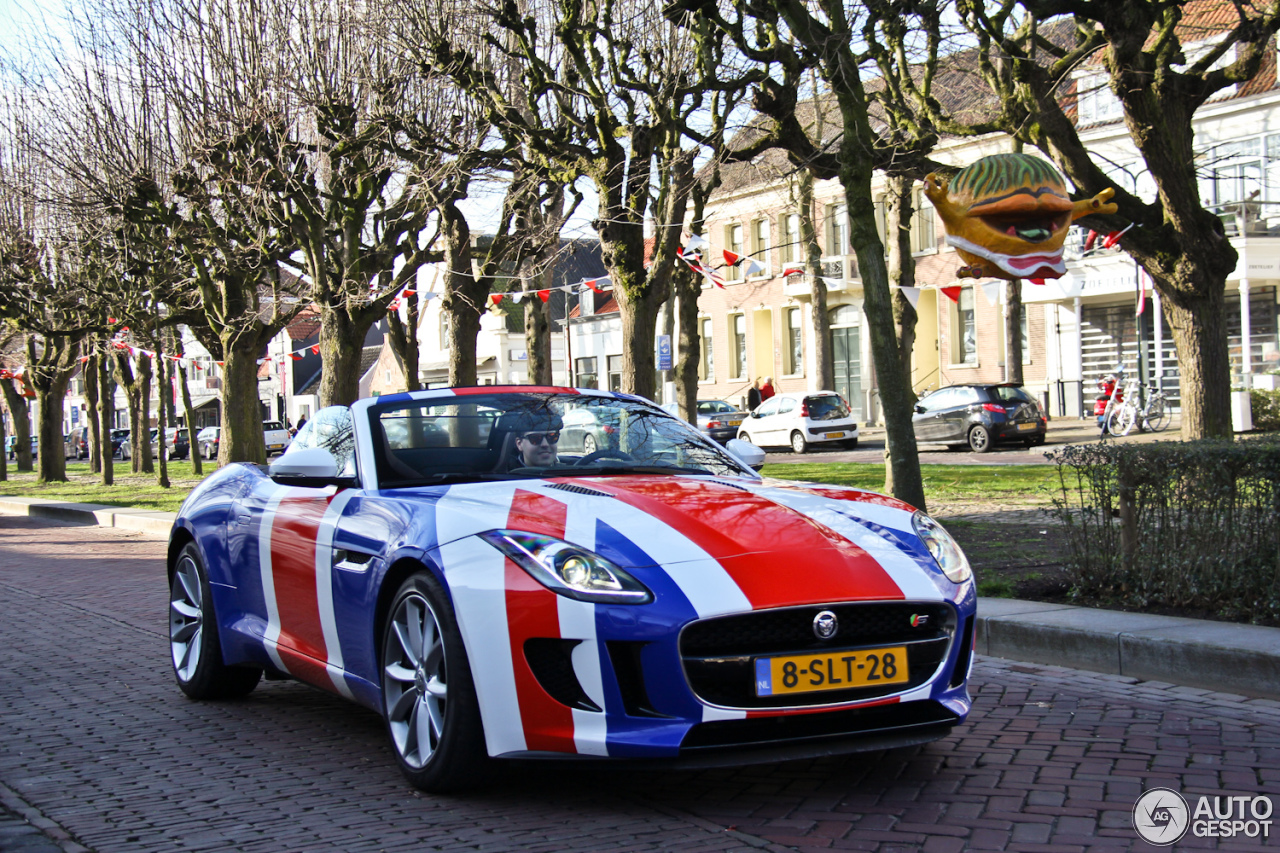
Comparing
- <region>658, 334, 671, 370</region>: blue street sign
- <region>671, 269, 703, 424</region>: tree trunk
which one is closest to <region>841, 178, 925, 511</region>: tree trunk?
<region>671, 269, 703, 424</region>: tree trunk

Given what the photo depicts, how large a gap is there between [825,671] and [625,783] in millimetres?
984

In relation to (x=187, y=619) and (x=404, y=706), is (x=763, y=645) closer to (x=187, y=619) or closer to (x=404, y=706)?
(x=404, y=706)

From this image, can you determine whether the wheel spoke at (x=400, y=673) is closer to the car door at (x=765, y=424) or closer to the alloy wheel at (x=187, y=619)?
the alloy wheel at (x=187, y=619)

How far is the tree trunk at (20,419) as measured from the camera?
143 feet

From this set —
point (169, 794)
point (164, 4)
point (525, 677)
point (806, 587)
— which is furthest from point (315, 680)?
point (164, 4)

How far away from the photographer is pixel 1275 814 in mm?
3938

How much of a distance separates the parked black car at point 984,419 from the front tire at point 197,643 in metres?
20.6

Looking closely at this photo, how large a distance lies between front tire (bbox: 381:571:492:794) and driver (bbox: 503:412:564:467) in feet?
3.02

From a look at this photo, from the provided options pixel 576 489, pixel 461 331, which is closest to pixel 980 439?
pixel 461 331

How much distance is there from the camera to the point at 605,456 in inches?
205

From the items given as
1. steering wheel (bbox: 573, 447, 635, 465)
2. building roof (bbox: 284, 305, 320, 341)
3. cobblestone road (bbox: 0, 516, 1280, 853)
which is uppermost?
building roof (bbox: 284, 305, 320, 341)

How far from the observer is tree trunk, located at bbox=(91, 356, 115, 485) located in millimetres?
32219

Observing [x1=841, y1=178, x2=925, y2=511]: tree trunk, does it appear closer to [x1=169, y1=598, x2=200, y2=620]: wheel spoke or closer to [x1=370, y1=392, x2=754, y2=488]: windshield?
[x1=370, y1=392, x2=754, y2=488]: windshield

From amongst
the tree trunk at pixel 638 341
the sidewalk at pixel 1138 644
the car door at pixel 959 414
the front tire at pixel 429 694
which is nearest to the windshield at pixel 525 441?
the front tire at pixel 429 694
